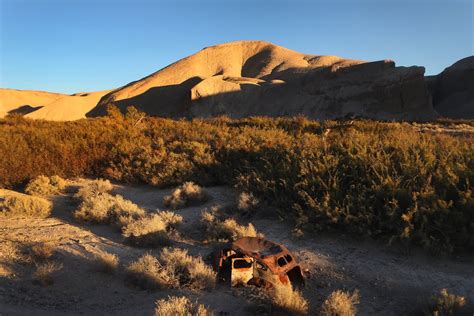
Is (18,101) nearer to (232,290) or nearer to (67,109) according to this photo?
(67,109)

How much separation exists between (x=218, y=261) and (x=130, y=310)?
132 centimetres

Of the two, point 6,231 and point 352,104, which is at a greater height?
point 352,104

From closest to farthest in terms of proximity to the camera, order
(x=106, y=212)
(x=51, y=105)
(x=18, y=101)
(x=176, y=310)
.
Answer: (x=176, y=310) < (x=106, y=212) < (x=51, y=105) < (x=18, y=101)

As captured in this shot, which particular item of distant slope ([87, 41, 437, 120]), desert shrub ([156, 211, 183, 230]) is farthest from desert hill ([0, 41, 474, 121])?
desert shrub ([156, 211, 183, 230])

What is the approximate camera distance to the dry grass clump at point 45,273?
17.3ft

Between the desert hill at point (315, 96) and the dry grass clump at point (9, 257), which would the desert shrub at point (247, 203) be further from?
the desert hill at point (315, 96)

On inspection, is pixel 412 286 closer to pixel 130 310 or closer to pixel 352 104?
pixel 130 310

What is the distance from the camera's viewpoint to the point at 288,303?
4625mm

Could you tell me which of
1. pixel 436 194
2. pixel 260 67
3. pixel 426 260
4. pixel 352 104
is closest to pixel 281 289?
pixel 426 260

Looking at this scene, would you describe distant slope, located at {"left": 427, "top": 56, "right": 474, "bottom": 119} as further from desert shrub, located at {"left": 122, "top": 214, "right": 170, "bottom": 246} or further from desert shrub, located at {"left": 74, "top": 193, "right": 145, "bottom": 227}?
desert shrub, located at {"left": 122, "top": 214, "right": 170, "bottom": 246}

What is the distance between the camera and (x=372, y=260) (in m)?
6.20

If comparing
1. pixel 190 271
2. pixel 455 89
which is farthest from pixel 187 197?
pixel 455 89

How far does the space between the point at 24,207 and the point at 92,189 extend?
218 cm

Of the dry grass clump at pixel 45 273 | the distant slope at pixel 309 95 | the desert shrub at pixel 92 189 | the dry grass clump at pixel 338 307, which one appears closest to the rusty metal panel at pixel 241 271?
the dry grass clump at pixel 338 307
